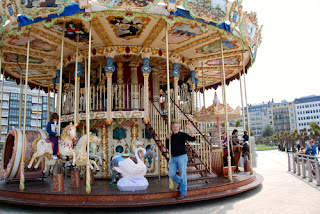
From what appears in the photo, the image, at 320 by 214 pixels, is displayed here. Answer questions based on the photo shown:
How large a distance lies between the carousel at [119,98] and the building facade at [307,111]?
123 m

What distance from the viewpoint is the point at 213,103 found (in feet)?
36.8

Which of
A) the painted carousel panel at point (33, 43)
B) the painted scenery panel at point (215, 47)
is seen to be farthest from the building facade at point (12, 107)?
the painted scenery panel at point (215, 47)

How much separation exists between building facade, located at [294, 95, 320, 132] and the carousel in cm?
12263

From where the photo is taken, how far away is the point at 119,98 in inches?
438

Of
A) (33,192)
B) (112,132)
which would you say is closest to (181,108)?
(112,132)

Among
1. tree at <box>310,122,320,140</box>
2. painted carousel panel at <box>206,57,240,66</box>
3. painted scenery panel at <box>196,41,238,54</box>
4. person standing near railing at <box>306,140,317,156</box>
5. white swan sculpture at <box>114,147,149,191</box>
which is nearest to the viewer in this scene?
white swan sculpture at <box>114,147,149,191</box>

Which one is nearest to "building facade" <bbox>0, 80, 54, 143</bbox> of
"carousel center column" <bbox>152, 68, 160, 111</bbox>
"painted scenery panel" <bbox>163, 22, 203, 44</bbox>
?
"carousel center column" <bbox>152, 68, 160, 111</bbox>

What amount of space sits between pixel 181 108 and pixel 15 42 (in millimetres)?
7780

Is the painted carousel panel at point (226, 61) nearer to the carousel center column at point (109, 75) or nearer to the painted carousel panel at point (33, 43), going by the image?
the carousel center column at point (109, 75)

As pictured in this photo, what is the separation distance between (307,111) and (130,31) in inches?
5141

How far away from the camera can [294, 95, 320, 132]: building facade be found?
119 m

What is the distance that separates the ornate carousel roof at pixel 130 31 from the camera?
8188 millimetres

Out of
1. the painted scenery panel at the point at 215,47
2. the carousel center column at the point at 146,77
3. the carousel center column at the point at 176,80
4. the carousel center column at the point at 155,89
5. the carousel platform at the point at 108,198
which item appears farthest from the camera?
the carousel center column at the point at 155,89

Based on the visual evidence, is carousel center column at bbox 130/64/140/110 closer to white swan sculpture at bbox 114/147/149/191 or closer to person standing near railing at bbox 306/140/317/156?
white swan sculpture at bbox 114/147/149/191
